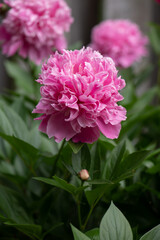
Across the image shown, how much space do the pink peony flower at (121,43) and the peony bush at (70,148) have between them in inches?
2.2

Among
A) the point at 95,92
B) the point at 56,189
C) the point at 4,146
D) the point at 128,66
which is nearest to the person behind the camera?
the point at 95,92

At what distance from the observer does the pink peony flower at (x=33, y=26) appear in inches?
32.0

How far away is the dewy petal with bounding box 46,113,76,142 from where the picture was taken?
1.46 ft

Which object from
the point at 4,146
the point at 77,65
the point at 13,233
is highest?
the point at 77,65

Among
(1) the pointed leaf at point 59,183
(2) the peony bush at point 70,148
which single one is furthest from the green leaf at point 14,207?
(1) the pointed leaf at point 59,183

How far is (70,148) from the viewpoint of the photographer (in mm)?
508

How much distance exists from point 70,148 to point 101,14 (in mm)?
1666

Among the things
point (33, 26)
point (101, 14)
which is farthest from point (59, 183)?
point (101, 14)

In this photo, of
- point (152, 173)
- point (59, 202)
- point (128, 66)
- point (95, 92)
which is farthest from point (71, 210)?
point (128, 66)

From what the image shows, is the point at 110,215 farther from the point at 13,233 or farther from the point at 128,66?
the point at 128,66

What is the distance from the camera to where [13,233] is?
0.62m

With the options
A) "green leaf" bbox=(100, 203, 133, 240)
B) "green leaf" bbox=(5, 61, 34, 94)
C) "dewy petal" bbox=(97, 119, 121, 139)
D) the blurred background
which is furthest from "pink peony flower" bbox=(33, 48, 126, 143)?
the blurred background

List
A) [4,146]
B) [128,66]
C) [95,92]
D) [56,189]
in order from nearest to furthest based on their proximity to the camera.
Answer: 1. [95,92]
2. [56,189]
3. [4,146]
4. [128,66]

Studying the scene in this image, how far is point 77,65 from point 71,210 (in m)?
0.30
